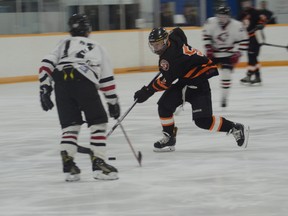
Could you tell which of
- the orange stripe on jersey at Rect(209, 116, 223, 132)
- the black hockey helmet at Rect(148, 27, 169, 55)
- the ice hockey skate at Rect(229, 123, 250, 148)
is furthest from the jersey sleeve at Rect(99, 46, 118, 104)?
the ice hockey skate at Rect(229, 123, 250, 148)

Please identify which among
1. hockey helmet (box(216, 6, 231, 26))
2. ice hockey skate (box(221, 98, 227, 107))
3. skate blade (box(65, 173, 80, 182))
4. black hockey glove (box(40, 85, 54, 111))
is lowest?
ice hockey skate (box(221, 98, 227, 107))

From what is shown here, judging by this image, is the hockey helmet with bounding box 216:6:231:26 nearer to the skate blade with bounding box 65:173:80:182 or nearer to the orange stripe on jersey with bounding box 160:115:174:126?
A: the orange stripe on jersey with bounding box 160:115:174:126

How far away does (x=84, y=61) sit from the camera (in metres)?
4.84

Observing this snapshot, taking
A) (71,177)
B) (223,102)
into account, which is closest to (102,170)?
(71,177)

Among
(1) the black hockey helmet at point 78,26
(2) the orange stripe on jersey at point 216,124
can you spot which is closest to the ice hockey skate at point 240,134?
(2) the orange stripe on jersey at point 216,124

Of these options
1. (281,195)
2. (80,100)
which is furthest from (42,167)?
(281,195)

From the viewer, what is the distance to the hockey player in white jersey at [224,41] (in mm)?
8773

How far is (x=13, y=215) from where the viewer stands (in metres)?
4.15

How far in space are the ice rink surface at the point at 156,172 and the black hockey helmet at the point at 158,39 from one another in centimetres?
77

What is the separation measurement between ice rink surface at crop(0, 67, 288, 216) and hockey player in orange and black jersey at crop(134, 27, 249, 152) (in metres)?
0.18

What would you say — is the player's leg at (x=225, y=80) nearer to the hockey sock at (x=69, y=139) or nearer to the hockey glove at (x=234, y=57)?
the hockey glove at (x=234, y=57)

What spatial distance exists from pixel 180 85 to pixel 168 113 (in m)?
0.22

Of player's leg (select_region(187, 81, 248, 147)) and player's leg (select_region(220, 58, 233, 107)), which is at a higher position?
player's leg (select_region(187, 81, 248, 147))

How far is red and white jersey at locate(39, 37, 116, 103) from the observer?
4844 mm
